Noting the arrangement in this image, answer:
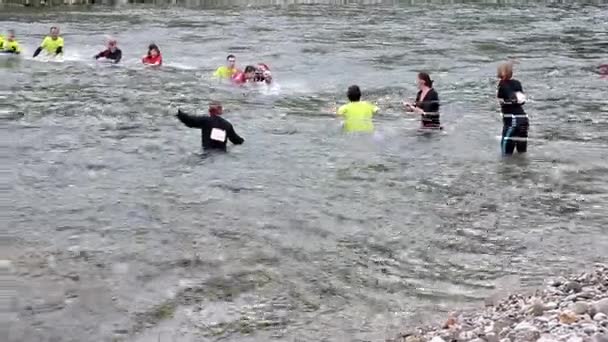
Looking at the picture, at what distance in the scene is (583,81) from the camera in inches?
1038

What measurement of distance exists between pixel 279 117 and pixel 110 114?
420 cm

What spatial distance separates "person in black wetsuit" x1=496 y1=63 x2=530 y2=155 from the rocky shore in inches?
229

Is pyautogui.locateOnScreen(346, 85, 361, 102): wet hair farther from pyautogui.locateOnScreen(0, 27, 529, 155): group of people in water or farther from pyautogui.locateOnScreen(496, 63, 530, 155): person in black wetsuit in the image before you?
pyautogui.locateOnScreen(496, 63, 530, 155): person in black wetsuit

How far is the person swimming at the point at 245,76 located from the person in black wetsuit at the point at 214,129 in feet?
22.9

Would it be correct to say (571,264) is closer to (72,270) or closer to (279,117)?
(72,270)

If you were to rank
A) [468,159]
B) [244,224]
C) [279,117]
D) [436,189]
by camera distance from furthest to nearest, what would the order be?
[279,117]
[468,159]
[436,189]
[244,224]

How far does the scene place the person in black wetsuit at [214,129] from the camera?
16.3m

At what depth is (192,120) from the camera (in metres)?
16.1

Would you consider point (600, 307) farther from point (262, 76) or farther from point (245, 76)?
point (262, 76)

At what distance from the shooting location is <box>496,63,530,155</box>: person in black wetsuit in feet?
50.4

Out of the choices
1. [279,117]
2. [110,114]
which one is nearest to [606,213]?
[279,117]

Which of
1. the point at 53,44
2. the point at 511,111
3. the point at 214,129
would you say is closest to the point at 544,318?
the point at 511,111

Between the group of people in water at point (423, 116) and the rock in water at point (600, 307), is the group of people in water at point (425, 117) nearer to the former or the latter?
the group of people in water at point (423, 116)

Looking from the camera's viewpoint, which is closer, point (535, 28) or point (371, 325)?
point (371, 325)
